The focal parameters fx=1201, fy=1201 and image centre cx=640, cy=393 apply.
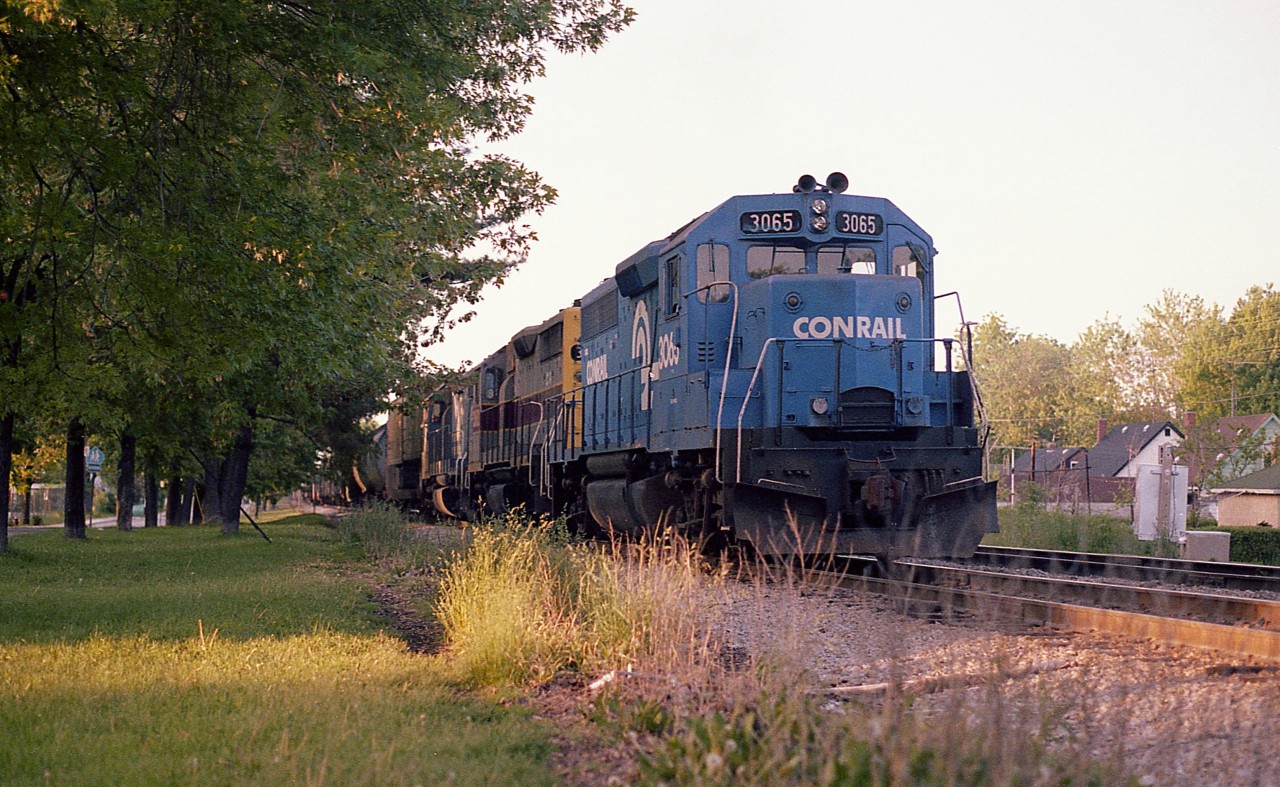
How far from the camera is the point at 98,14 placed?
28.8ft

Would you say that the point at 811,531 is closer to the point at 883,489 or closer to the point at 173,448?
the point at 883,489

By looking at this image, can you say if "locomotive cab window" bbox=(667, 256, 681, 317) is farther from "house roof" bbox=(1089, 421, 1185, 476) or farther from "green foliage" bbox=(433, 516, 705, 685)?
"house roof" bbox=(1089, 421, 1185, 476)

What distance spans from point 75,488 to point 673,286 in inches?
716

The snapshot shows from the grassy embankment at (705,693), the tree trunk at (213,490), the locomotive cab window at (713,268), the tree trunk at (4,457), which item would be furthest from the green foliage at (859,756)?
the tree trunk at (213,490)

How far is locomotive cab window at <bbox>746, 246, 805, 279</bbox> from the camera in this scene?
13.1 meters

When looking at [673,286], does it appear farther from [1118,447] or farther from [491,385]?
[1118,447]

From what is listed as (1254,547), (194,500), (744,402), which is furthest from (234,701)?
(194,500)

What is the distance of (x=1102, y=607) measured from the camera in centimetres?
1023

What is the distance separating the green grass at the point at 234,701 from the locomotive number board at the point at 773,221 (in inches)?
224

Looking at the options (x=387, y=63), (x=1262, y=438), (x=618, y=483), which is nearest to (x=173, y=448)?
(x=618, y=483)

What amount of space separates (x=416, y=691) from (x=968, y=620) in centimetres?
486

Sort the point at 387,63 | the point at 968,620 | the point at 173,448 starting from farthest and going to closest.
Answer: the point at 173,448, the point at 387,63, the point at 968,620

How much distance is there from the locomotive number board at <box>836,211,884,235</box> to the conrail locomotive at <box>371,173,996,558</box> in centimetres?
2

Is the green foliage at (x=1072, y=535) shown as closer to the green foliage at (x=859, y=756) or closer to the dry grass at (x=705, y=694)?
the dry grass at (x=705, y=694)
